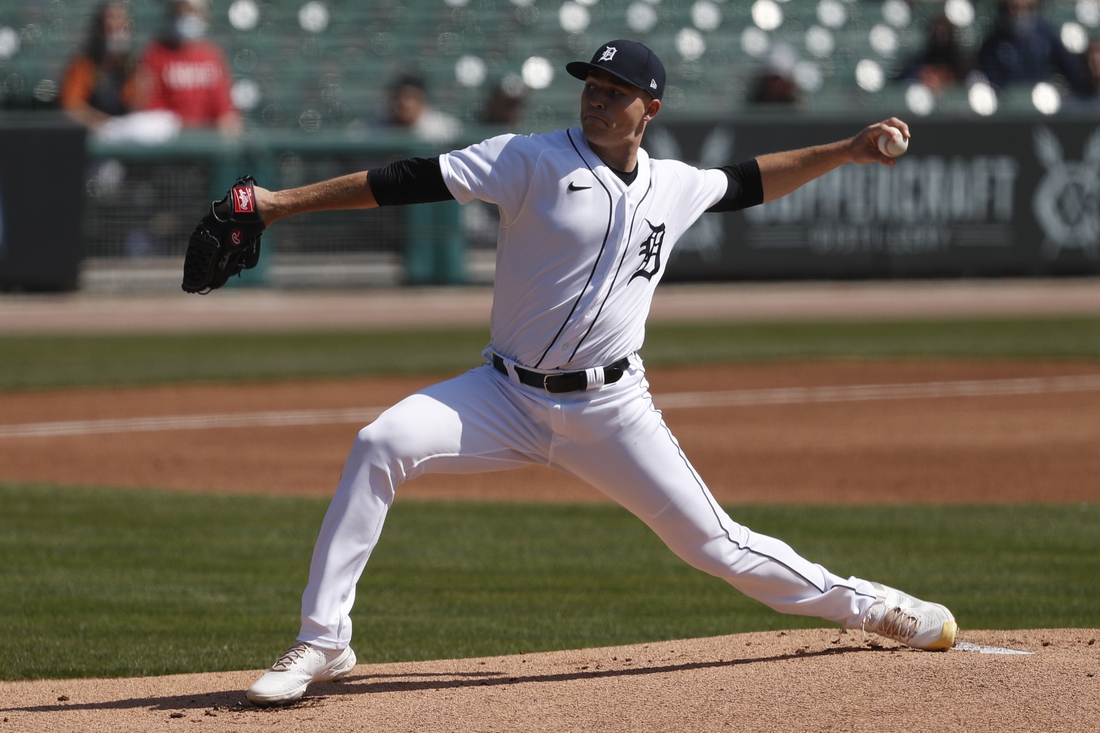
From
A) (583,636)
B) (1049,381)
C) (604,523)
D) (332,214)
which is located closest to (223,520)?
(604,523)

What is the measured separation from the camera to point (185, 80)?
57.2 feet

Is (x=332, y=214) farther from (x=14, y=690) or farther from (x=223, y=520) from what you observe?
(x=14, y=690)

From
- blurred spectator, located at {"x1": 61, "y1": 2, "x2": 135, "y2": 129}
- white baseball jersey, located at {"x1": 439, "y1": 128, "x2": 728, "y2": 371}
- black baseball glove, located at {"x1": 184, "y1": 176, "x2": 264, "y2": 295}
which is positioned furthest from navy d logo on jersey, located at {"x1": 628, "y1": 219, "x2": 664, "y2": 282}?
blurred spectator, located at {"x1": 61, "y1": 2, "x2": 135, "y2": 129}

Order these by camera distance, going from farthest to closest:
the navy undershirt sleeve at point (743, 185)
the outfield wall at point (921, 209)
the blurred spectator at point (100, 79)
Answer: the outfield wall at point (921, 209) → the blurred spectator at point (100, 79) → the navy undershirt sleeve at point (743, 185)

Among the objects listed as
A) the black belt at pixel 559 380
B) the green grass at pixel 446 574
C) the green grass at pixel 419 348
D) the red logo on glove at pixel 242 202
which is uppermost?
the red logo on glove at pixel 242 202

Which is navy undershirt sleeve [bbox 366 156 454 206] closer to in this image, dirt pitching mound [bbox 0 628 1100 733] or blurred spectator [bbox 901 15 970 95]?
dirt pitching mound [bbox 0 628 1100 733]

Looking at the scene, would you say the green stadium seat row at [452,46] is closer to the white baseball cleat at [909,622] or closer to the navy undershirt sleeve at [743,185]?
the navy undershirt sleeve at [743,185]

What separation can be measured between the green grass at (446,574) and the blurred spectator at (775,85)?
1196cm

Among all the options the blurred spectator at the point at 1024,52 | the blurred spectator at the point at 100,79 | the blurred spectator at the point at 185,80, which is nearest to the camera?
the blurred spectator at the point at 100,79

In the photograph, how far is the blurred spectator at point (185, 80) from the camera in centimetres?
1733

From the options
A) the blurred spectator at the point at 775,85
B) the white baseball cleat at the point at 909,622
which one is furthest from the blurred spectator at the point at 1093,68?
the white baseball cleat at the point at 909,622

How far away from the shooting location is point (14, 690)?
15.1 ft

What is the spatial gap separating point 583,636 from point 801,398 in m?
6.79

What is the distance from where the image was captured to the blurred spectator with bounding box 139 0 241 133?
56.9 ft
